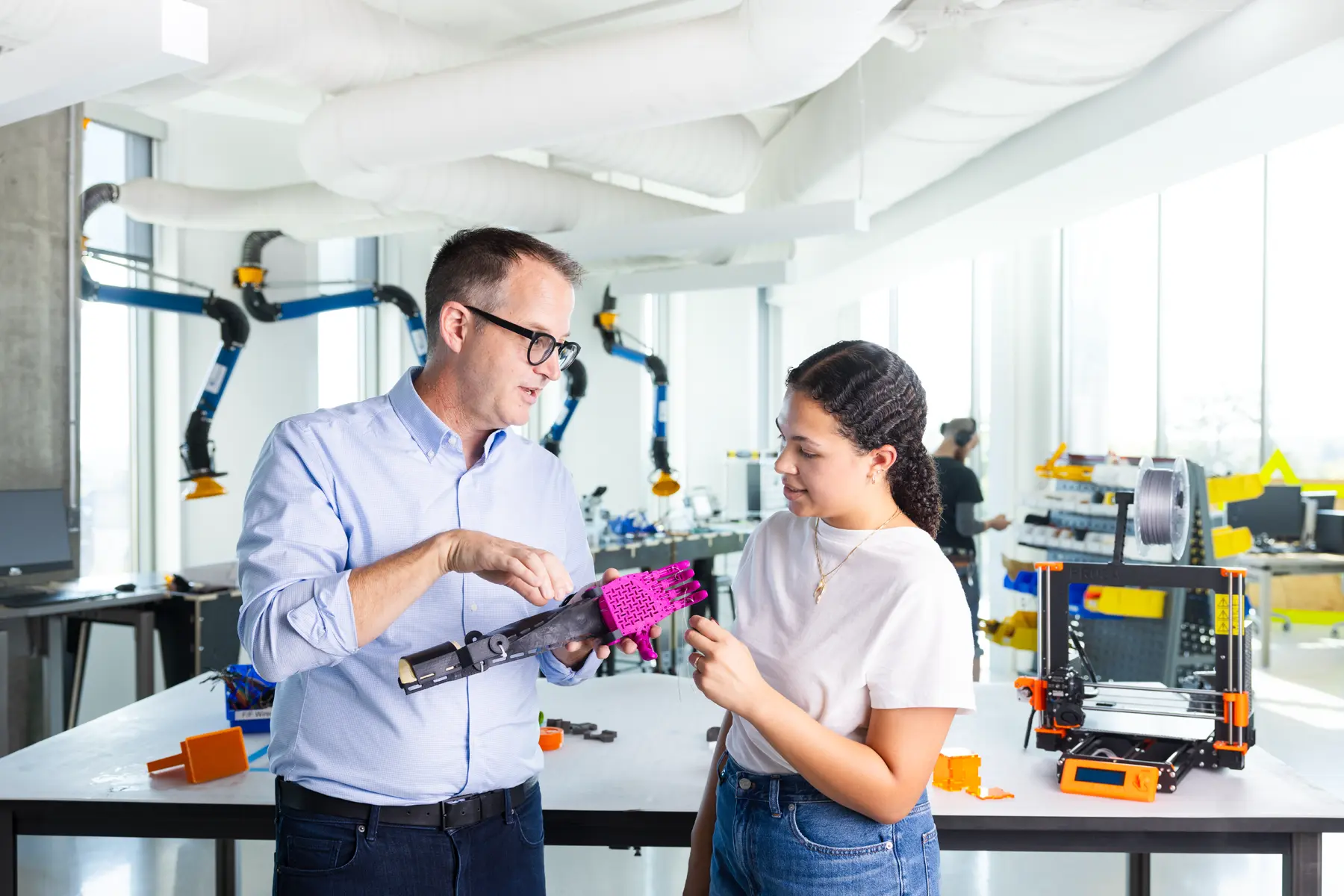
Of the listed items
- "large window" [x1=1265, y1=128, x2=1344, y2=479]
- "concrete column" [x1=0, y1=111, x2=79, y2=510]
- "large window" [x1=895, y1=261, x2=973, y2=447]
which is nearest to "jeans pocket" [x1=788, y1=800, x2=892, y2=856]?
"concrete column" [x1=0, y1=111, x2=79, y2=510]

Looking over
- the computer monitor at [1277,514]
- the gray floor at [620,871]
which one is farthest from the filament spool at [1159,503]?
the computer monitor at [1277,514]

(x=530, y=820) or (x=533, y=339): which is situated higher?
(x=533, y=339)

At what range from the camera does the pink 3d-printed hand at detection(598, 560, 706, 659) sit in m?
1.45

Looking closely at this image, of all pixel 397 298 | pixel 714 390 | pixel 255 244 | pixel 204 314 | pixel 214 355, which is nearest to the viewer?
pixel 204 314

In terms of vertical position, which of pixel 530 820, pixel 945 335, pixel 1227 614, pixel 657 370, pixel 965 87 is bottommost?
pixel 530 820

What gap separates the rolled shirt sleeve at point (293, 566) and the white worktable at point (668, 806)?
2.57 ft

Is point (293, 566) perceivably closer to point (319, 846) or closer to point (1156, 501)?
point (319, 846)

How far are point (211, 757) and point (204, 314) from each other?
3.74 metres

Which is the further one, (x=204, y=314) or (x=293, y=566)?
(x=204, y=314)

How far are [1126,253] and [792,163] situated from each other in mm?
3225

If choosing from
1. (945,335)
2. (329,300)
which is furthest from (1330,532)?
(329,300)

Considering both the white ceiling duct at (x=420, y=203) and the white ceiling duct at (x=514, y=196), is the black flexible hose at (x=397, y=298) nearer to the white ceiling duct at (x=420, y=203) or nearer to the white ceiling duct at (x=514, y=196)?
the white ceiling duct at (x=420, y=203)

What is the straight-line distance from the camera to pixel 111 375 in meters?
6.27

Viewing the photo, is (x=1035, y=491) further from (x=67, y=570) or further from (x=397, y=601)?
(x=67, y=570)
